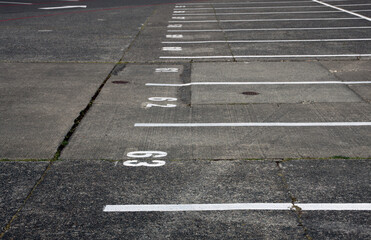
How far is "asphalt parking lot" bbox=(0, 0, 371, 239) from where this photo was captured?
5.04 m

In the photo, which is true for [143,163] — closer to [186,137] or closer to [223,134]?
[186,137]

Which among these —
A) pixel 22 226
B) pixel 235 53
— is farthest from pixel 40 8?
pixel 22 226

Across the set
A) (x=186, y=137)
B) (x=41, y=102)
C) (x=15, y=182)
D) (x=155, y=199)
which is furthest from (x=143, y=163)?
(x=41, y=102)

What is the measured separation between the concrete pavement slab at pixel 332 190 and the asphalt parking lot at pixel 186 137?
0.02 meters

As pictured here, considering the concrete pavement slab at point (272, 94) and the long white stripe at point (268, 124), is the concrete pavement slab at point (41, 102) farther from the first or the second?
the concrete pavement slab at point (272, 94)

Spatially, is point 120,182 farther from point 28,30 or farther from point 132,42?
point 28,30

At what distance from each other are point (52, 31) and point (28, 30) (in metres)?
0.96

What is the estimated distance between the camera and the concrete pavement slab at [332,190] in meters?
4.79

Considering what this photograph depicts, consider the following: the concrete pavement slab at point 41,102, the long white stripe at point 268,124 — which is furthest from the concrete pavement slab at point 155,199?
the long white stripe at point 268,124

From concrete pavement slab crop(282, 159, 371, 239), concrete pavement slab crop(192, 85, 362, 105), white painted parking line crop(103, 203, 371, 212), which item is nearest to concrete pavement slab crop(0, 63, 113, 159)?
white painted parking line crop(103, 203, 371, 212)

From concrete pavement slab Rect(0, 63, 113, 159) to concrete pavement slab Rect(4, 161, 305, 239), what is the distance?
99cm

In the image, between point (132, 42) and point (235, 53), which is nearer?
point (235, 53)

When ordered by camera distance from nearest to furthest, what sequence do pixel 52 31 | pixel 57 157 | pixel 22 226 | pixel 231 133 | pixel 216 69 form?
pixel 22 226 → pixel 57 157 → pixel 231 133 → pixel 216 69 → pixel 52 31

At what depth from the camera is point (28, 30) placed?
54.2 feet
